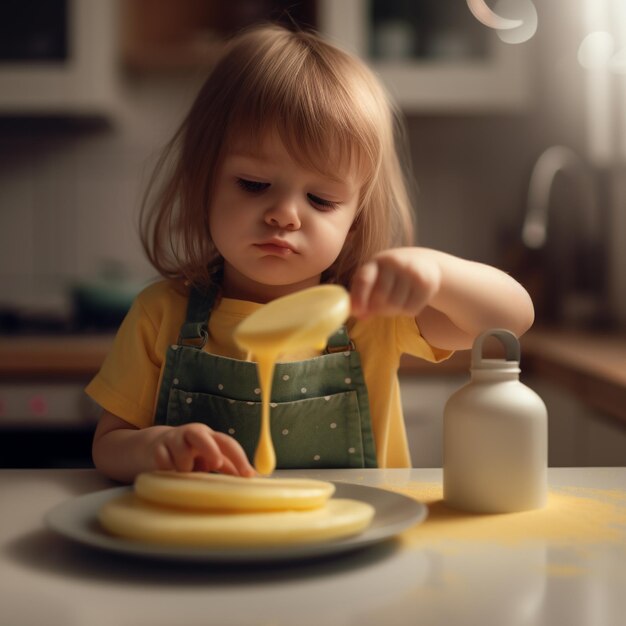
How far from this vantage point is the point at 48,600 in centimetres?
56

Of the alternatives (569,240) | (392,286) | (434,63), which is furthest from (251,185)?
(569,240)

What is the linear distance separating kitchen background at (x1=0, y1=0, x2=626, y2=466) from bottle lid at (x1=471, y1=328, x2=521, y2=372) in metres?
1.21

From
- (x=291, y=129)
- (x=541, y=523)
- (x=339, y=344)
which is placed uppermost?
(x=291, y=129)

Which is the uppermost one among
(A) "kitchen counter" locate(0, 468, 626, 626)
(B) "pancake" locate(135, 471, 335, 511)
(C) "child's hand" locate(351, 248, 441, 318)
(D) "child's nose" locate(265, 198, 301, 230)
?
(D) "child's nose" locate(265, 198, 301, 230)

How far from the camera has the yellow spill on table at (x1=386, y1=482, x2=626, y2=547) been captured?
715 mm

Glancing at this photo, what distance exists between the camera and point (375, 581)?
1.98ft

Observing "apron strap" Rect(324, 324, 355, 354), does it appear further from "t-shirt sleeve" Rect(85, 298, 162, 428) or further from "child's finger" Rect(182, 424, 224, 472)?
"child's finger" Rect(182, 424, 224, 472)

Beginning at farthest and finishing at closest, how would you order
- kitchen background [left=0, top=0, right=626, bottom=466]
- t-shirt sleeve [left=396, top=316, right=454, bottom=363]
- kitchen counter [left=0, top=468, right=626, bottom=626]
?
1. kitchen background [left=0, top=0, right=626, bottom=466]
2. t-shirt sleeve [left=396, top=316, right=454, bottom=363]
3. kitchen counter [left=0, top=468, right=626, bottom=626]

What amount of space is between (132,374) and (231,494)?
54cm

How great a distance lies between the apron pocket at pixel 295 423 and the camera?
1107 mm

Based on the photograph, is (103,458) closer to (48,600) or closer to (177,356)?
(177,356)

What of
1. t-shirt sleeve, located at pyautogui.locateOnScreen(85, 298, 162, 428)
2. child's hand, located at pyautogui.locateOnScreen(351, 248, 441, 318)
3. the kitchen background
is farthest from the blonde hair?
the kitchen background

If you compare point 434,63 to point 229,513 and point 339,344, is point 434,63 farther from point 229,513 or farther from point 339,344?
point 229,513

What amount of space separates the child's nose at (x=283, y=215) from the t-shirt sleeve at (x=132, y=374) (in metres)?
0.24
